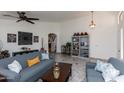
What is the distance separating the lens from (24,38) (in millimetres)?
8453

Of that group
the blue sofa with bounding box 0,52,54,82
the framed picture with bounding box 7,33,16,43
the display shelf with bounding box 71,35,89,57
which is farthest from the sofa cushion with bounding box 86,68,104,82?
the framed picture with bounding box 7,33,16,43

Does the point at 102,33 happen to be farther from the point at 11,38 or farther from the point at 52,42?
the point at 11,38

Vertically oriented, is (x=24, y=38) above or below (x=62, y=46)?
above

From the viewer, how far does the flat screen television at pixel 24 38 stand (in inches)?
324

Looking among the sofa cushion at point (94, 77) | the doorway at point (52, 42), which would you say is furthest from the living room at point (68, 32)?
the sofa cushion at point (94, 77)

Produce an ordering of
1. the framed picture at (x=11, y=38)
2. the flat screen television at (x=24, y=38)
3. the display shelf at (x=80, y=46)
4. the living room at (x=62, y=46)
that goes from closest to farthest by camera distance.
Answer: the living room at (x=62, y=46), the framed picture at (x=11, y=38), the flat screen television at (x=24, y=38), the display shelf at (x=80, y=46)

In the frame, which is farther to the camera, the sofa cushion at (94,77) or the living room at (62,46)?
the sofa cushion at (94,77)

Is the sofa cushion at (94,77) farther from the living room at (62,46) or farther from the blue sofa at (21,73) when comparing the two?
the blue sofa at (21,73)

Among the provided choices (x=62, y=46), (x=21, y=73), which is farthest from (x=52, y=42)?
(x=21, y=73)

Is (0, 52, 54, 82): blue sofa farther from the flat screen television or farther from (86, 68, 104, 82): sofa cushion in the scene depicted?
the flat screen television

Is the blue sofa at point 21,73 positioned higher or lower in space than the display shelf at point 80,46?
lower
